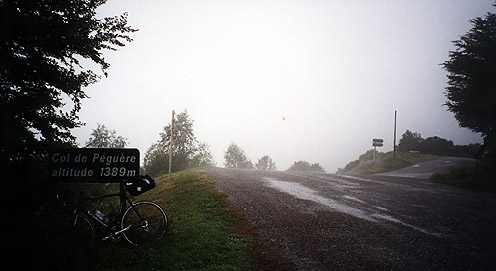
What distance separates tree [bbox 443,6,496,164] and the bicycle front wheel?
74.3ft

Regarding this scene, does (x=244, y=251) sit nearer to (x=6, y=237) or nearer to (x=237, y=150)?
(x=6, y=237)

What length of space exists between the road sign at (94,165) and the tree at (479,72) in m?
22.9

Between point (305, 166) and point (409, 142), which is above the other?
point (409, 142)

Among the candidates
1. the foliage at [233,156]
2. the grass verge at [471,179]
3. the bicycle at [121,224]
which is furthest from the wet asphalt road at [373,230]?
the foliage at [233,156]

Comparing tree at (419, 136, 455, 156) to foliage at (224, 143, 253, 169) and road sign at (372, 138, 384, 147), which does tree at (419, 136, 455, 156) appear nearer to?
road sign at (372, 138, 384, 147)

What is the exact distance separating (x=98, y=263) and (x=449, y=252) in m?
7.17

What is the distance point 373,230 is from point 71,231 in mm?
7130

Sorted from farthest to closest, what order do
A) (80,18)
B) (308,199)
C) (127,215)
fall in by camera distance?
(308,199) < (80,18) < (127,215)

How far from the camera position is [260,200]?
8.83m

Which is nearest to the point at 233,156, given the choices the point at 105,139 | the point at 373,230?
the point at 105,139

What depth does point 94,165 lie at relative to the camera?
16.8 feet

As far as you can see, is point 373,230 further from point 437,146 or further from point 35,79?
point 437,146

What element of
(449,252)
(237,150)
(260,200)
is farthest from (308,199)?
(237,150)

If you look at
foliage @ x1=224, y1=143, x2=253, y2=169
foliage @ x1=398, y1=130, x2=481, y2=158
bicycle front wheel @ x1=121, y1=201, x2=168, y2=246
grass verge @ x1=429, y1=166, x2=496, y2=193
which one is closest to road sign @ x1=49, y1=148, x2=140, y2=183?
bicycle front wheel @ x1=121, y1=201, x2=168, y2=246
